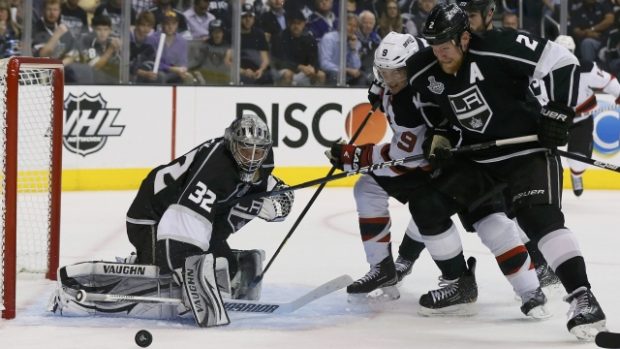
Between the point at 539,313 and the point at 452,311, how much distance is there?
301 mm

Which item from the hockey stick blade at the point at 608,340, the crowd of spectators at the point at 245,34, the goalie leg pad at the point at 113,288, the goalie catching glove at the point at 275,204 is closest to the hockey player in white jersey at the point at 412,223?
the goalie catching glove at the point at 275,204

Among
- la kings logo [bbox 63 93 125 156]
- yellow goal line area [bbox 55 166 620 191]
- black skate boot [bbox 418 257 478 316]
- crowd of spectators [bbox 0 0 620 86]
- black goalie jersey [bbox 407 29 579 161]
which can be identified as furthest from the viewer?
crowd of spectators [bbox 0 0 620 86]

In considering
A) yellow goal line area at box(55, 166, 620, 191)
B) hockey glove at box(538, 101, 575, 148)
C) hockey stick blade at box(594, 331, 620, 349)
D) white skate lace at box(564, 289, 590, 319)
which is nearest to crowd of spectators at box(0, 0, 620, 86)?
yellow goal line area at box(55, 166, 620, 191)

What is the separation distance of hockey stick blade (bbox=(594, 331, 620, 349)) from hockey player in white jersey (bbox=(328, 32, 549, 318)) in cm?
54

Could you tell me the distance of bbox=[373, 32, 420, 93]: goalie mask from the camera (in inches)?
159

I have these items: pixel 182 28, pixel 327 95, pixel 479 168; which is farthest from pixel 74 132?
pixel 479 168

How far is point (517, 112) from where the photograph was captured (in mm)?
3764

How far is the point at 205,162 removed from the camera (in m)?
3.81

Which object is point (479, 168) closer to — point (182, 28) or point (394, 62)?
point (394, 62)

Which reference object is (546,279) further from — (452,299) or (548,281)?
(452,299)

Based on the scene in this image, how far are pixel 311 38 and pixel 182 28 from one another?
921 millimetres

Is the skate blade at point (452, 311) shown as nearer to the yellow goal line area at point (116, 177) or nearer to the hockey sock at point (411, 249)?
the hockey sock at point (411, 249)

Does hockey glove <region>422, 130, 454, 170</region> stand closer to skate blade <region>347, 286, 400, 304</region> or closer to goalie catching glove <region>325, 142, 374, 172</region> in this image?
goalie catching glove <region>325, 142, 374, 172</region>

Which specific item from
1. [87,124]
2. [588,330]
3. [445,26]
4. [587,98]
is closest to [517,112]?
[445,26]
